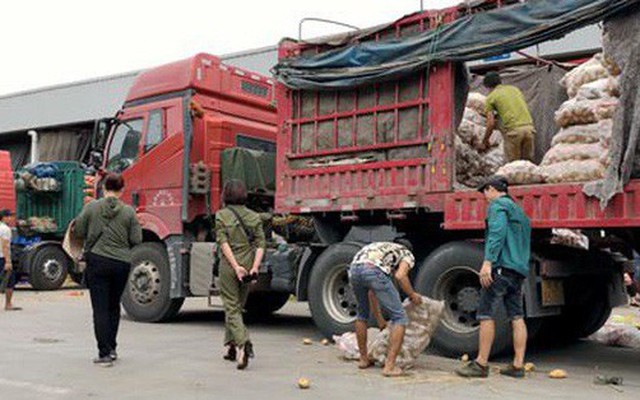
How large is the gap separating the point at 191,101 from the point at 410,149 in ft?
11.8

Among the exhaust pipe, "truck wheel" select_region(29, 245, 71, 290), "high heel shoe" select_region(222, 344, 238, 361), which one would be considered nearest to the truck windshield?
"high heel shoe" select_region(222, 344, 238, 361)

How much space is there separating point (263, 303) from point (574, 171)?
230 inches

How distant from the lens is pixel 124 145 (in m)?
11.1

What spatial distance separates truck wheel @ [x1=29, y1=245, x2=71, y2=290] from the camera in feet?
56.3

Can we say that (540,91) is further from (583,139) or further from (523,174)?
(523,174)

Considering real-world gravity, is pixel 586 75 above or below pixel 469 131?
above

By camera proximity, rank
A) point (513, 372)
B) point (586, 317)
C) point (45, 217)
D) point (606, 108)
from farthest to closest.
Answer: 1. point (45, 217)
2. point (586, 317)
3. point (606, 108)
4. point (513, 372)

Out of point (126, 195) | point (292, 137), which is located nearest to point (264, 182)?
point (292, 137)

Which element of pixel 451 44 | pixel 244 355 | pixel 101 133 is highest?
pixel 451 44

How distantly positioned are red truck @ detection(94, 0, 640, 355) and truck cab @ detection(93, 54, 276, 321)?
0.02 meters

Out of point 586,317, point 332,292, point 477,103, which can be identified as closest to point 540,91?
point 477,103

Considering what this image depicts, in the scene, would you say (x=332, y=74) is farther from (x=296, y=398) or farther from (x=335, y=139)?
(x=296, y=398)

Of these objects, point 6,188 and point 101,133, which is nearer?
point 101,133

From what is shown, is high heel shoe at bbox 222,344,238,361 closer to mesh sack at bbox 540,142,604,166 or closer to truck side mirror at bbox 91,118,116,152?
mesh sack at bbox 540,142,604,166
